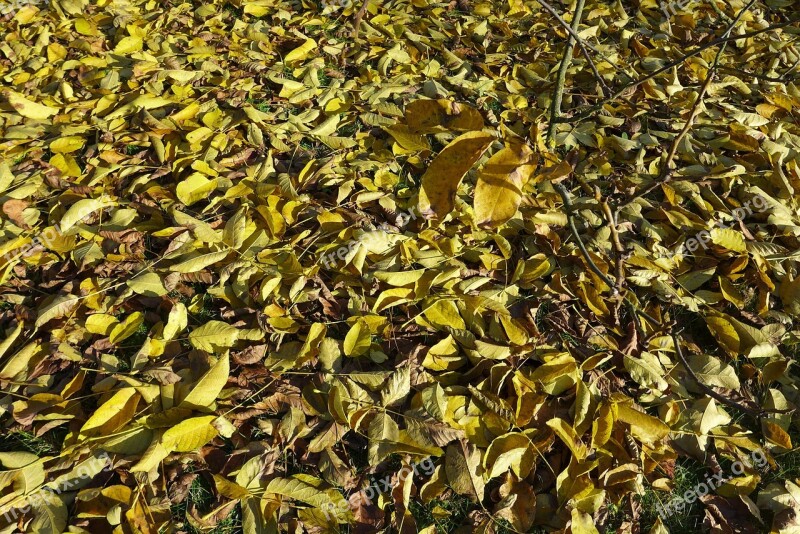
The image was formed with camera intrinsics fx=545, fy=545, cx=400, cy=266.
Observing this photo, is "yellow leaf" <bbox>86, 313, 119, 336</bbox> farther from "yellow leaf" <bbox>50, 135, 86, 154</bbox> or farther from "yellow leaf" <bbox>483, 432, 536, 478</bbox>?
"yellow leaf" <bbox>483, 432, 536, 478</bbox>

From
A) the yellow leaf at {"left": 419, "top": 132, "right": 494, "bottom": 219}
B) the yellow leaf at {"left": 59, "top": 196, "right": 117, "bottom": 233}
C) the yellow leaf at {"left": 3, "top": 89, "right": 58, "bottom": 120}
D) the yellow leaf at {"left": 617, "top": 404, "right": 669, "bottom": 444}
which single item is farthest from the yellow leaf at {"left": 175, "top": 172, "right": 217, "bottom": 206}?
the yellow leaf at {"left": 617, "top": 404, "right": 669, "bottom": 444}

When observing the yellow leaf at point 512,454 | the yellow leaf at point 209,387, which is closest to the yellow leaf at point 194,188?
the yellow leaf at point 209,387

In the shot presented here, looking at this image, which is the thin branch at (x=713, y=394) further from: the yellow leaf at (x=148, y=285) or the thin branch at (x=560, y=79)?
the yellow leaf at (x=148, y=285)

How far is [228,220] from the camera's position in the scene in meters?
1.85

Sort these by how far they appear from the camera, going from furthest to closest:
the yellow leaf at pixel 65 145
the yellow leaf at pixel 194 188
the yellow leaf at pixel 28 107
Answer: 1. the yellow leaf at pixel 28 107
2. the yellow leaf at pixel 65 145
3. the yellow leaf at pixel 194 188

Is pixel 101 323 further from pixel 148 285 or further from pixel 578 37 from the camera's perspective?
pixel 578 37

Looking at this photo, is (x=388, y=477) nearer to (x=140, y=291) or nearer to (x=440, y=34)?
(x=140, y=291)

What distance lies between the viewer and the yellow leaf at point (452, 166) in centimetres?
97

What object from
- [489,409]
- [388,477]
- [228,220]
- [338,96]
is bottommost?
[388,477]

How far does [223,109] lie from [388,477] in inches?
65.9

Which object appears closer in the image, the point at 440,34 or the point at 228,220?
the point at 228,220

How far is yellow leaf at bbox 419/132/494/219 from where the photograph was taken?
0.97 metres

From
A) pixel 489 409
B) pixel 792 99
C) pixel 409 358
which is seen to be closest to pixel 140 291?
pixel 409 358

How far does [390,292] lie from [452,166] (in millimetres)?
745
